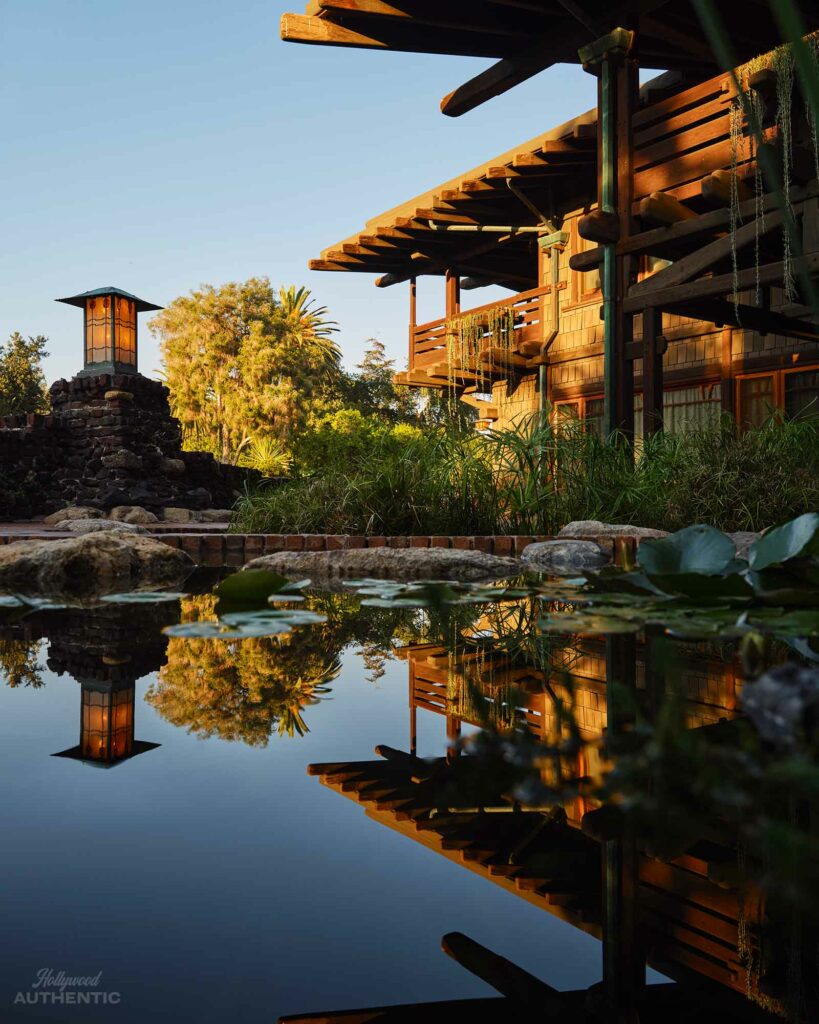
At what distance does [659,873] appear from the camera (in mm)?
666

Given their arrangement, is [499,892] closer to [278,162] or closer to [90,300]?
[90,300]

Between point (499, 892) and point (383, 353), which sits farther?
point (383, 353)

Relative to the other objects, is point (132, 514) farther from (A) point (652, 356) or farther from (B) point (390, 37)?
(A) point (652, 356)

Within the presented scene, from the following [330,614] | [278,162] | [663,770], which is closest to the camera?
[663,770]

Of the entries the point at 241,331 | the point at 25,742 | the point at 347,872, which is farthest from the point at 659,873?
the point at 241,331

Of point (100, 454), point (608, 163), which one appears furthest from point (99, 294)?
point (608, 163)

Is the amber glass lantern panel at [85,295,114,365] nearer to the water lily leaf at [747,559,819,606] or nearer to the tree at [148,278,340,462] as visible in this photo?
the water lily leaf at [747,559,819,606]

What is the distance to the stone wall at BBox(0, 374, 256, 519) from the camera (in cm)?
1089

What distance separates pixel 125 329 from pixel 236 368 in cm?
1868

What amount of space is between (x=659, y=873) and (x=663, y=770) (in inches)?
6.2

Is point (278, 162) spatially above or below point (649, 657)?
A: above

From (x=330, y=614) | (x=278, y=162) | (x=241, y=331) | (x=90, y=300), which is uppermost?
(x=278, y=162)

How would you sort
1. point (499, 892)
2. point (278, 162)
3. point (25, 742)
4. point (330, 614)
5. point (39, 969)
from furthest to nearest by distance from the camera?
point (278, 162)
point (330, 614)
point (25, 742)
point (499, 892)
point (39, 969)

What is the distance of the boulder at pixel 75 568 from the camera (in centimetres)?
328
